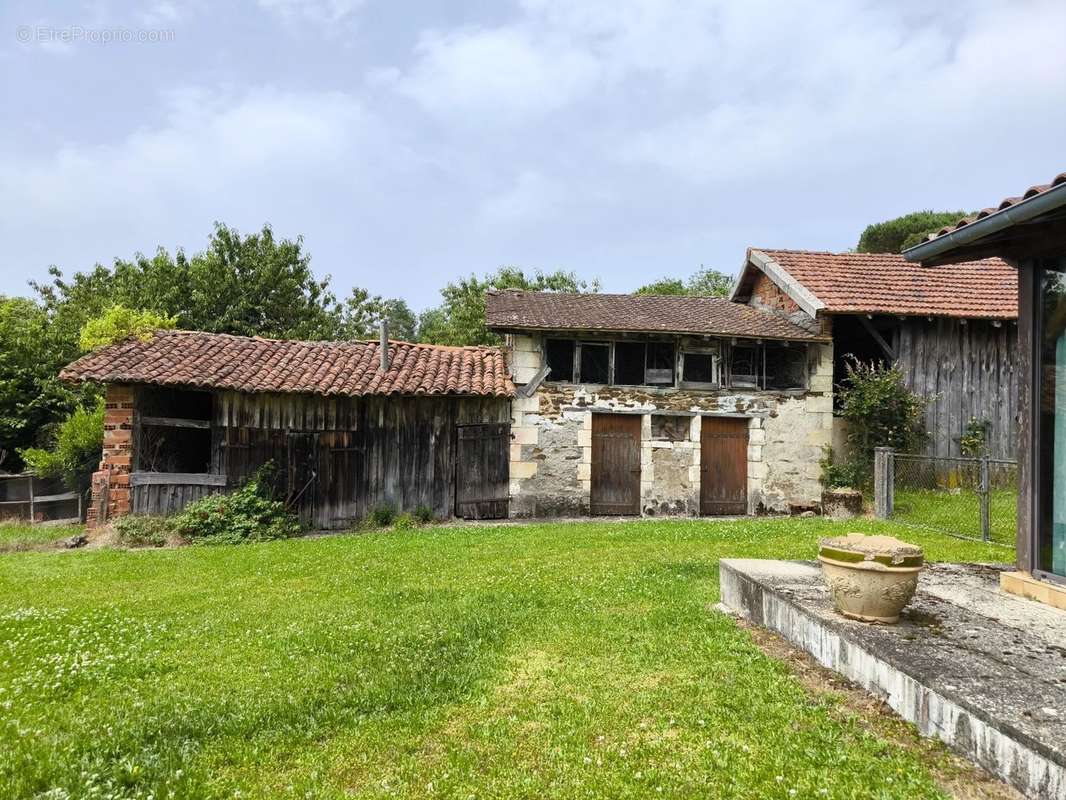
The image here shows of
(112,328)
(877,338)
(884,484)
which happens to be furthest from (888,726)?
(112,328)

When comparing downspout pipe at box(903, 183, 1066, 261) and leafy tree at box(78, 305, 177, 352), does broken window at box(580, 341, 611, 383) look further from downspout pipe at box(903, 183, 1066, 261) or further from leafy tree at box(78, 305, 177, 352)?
leafy tree at box(78, 305, 177, 352)

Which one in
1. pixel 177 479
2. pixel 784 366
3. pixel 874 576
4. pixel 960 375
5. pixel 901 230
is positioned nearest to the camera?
pixel 874 576

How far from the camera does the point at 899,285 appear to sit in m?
14.3

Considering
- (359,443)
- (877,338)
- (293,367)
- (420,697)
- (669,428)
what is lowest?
(420,697)

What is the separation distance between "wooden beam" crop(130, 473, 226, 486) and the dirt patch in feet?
34.9

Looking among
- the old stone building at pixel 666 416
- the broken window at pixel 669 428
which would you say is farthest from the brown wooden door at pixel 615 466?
the broken window at pixel 669 428

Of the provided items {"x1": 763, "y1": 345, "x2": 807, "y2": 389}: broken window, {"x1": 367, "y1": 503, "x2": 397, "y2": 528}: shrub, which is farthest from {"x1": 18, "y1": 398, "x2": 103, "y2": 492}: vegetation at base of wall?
{"x1": 763, "y1": 345, "x2": 807, "y2": 389}: broken window

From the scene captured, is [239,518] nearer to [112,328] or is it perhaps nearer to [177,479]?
[177,479]

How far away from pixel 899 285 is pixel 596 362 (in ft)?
23.2

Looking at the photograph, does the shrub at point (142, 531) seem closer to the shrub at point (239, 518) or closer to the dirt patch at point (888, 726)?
the shrub at point (239, 518)

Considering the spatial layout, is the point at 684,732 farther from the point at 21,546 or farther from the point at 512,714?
the point at 21,546

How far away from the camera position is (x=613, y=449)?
44.1ft

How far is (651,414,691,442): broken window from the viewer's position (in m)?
13.5

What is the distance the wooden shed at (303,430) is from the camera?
38.8 feet
